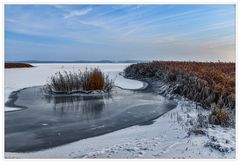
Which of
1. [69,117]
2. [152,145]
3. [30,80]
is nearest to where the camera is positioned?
[152,145]

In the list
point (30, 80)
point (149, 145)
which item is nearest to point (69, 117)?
point (149, 145)

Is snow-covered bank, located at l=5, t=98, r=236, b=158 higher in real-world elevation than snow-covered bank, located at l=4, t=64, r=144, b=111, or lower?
lower

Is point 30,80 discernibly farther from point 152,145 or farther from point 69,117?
point 152,145

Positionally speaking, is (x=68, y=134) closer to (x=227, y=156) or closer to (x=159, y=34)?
(x=227, y=156)

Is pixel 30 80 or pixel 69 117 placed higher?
pixel 30 80

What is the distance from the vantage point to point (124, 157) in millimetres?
2717

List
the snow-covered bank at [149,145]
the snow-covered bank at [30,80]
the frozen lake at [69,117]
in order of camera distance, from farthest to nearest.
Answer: the snow-covered bank at [30,80] < the frozen lake at [69,117] < the snow-covered bank at [149,145]

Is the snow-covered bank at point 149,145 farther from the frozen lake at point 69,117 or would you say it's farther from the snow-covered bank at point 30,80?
the snow-covered bank at point 30,80

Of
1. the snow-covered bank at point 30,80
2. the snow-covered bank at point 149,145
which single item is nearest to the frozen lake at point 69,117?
the snow-covered bank at point 149,145

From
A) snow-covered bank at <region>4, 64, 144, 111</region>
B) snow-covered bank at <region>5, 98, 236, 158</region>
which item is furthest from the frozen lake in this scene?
snow-covered bank at <region>4, 64, 144, 111</region>

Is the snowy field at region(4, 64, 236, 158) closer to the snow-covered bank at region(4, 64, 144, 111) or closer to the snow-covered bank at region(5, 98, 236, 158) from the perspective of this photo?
the snow-covered bank at region(5, 98, 236, 158)

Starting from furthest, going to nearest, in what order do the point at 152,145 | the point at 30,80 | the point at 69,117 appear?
the point at 30,80
the point at 69,117
the point at 152,145

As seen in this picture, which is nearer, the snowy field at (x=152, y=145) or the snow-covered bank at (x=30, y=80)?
the snowy field at (x=152, y=145)

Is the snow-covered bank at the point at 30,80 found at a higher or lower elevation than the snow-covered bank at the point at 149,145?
higher
